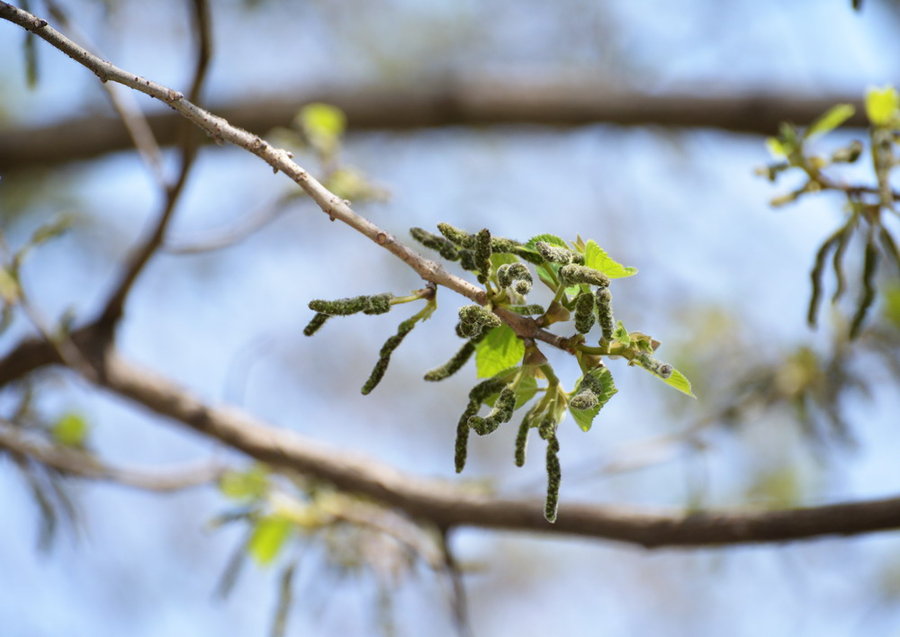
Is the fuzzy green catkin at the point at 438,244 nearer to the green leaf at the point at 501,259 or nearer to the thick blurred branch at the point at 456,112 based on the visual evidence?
the green leaf at the point at 501,259

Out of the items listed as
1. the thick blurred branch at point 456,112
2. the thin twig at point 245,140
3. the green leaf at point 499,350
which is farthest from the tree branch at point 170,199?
the thick blurred branch at point 456,112

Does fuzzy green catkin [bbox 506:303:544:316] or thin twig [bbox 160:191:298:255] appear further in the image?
thin twig [bbox 160:191:298:255]

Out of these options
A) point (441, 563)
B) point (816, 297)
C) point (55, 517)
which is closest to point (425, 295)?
point (816, 297)

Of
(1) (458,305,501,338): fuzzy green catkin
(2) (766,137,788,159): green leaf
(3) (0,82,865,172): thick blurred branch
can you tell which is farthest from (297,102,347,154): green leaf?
(3) (0,82,865,172): thick blurred branch

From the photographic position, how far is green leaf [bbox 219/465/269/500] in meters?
1.52

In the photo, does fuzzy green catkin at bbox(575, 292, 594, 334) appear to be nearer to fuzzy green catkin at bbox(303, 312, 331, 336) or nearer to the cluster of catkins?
the cluster of catkins

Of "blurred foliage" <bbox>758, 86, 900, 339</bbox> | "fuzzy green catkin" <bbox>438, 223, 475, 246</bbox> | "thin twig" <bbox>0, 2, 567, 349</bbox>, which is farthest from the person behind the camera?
"blurred foliage" <bbox>758, 86, 900, 339</bbox>

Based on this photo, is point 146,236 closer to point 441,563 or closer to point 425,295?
point 441,563

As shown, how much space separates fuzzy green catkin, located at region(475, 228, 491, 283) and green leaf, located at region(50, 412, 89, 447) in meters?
1.25

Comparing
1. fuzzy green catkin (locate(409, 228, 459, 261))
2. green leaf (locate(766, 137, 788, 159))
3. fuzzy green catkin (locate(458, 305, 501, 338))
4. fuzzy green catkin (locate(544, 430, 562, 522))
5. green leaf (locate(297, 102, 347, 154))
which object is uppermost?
fuzzy green catkin (locate(409, 228, 459, 261))

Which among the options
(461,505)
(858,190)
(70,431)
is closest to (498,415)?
(858,190)

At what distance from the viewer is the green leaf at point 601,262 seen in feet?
2.31

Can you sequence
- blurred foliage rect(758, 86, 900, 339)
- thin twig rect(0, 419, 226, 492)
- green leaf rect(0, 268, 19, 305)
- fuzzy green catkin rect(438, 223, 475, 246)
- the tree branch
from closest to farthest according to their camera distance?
1. fuzzy green catkin rect(438, 223, 475, 246)
2. blurred foliage rect(758, 86, 900, 339)
3. the tree branch
4. green leaf rect(0, 268, 19, 305)
5. thin twig rect(0, 419, 226, 492)

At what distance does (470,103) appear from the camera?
2889 millimetres
